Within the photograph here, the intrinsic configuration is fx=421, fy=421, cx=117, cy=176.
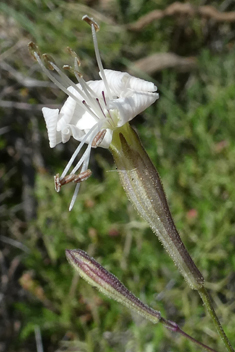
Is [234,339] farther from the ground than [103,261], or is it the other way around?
[103,261]

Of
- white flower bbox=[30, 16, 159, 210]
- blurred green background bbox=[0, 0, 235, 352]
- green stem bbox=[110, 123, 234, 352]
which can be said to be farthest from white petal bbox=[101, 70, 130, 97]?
blurred green background bbox=[0, 0, 235, 352]

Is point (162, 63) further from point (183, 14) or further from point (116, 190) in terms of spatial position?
point (116, 190)

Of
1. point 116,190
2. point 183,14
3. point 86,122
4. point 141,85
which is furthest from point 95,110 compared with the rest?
point 183,14

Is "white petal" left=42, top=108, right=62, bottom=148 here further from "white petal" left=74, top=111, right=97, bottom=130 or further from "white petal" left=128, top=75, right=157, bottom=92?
"white petal" left=128, top=75, right=157, bottom=92

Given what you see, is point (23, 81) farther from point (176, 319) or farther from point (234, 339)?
point (234, 339)

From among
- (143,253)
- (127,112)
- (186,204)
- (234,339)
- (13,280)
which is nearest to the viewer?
(127,112)

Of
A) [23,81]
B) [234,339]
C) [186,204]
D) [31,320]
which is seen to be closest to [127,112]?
[234,339]

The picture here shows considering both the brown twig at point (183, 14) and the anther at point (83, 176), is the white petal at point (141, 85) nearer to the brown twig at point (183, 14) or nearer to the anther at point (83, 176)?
the anther at point (83, 176)
